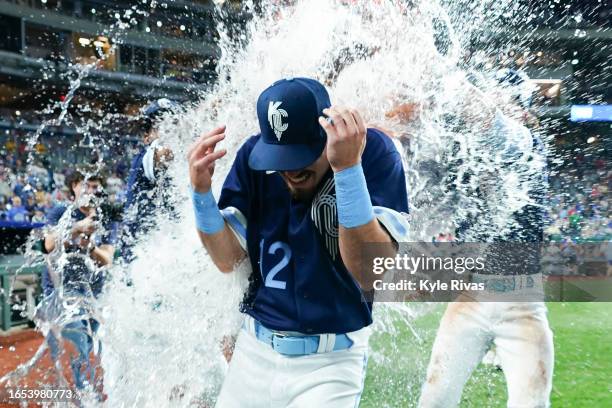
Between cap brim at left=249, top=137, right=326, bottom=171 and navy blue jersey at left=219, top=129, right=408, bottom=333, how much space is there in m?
0.14

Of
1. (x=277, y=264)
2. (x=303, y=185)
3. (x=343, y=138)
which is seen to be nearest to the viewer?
(x=343, y=138)

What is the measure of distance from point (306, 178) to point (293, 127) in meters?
0.17

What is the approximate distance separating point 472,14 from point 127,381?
4.59 metres

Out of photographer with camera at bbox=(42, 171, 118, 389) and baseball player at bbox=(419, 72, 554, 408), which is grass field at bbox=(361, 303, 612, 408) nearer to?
baseball player at bbox=(419, 72, 554, 408)

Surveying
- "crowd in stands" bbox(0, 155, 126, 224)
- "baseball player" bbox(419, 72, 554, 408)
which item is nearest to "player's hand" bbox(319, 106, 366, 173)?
"baseball player" bbox(419, 72, 554, 408)

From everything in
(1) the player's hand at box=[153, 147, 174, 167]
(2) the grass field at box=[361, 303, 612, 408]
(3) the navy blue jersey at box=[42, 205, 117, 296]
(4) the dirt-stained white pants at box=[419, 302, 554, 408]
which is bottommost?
(2) the grass field at box=[361, 303, 612, 408]

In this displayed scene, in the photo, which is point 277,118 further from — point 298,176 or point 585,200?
point 585,200

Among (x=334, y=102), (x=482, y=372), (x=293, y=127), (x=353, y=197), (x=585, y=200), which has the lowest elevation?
(x=482, y=372)

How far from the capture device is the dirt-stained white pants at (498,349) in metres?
2.76

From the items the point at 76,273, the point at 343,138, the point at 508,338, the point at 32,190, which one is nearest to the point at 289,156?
the point at 343,138

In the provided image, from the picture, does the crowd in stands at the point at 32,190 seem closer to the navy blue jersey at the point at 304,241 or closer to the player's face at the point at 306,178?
the navy blue jersey at the point at 304,241

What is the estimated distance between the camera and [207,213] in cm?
192

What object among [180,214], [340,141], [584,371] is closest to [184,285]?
[180,214]

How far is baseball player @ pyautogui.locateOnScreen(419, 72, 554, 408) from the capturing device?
2771 millimetres
